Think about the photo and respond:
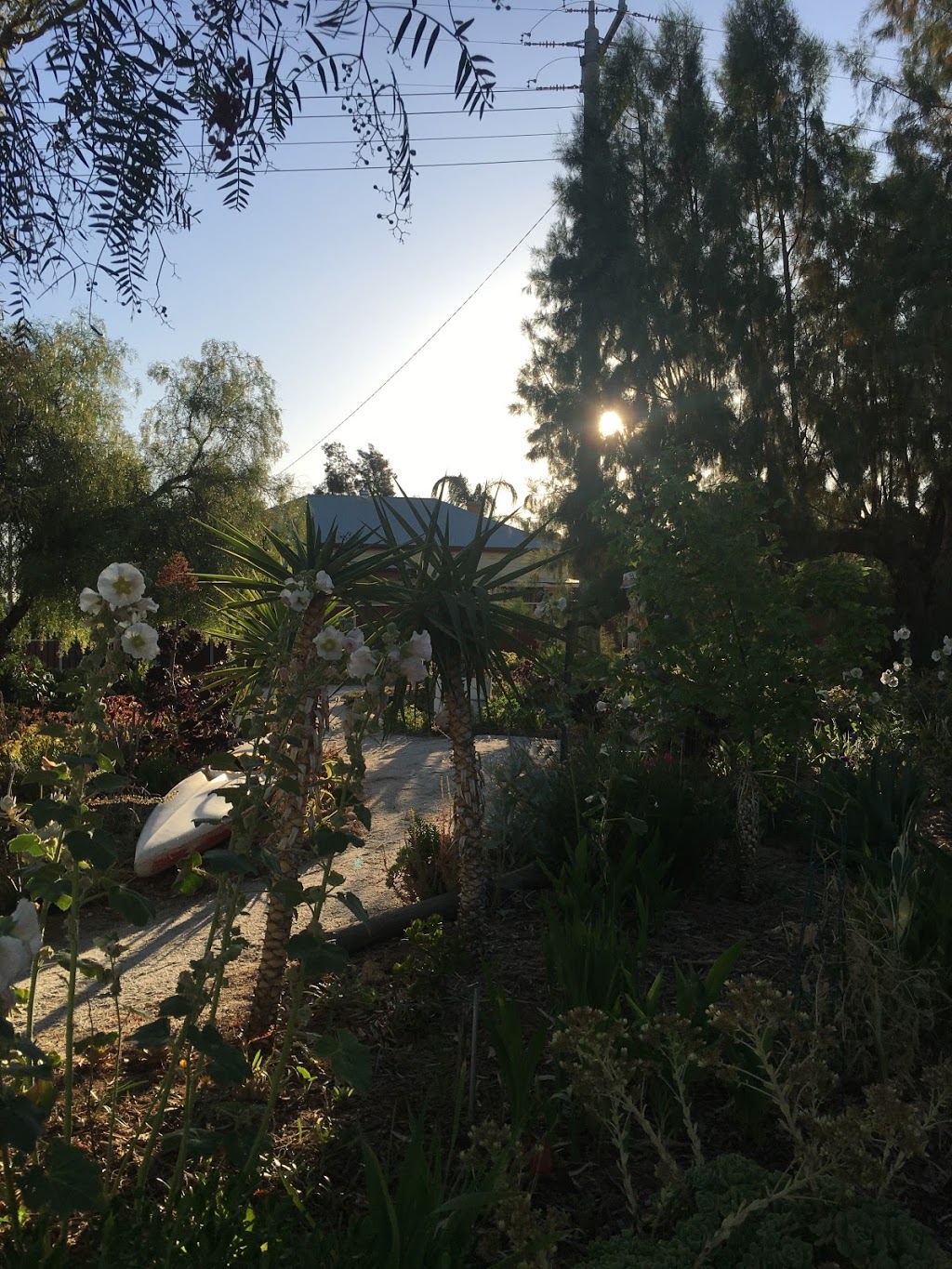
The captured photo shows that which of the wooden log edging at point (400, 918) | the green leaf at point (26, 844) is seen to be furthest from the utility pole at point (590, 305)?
the green leaf at point (26, 844)

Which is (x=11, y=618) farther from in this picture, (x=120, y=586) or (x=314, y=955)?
(x=314, y=955)

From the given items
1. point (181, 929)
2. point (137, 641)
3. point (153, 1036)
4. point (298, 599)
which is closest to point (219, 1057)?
point (153, 1036)

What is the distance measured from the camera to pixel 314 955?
6.42ft

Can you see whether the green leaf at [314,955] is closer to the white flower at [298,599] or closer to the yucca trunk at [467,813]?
the white flower at [298,599]

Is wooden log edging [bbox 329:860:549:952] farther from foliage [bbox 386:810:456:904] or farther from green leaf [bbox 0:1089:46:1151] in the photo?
green leaf [bbox 0:1089:46:1151]

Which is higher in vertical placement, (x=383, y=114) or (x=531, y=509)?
(x=531, y=509)

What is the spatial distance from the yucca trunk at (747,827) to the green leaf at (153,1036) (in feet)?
10.5

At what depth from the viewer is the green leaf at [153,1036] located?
6.11ft

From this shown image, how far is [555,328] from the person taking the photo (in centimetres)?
1880

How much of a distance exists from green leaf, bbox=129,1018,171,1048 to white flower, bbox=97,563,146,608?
0.82 metres

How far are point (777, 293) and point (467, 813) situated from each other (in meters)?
13.6

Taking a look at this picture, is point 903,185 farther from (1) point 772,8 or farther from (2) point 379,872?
(2) point 379,872

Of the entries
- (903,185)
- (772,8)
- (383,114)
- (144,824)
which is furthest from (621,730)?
(772,8)

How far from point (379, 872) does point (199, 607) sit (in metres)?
11.9
